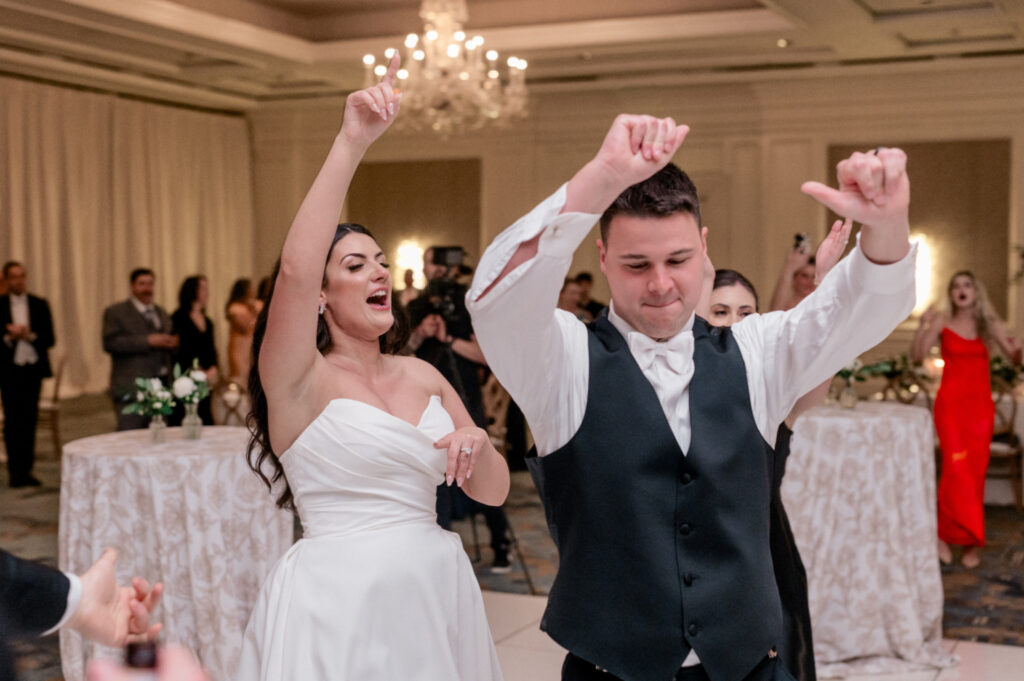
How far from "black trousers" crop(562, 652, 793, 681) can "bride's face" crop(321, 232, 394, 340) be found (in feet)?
3.33

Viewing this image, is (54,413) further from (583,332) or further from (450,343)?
(583,332)

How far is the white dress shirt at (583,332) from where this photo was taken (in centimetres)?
129

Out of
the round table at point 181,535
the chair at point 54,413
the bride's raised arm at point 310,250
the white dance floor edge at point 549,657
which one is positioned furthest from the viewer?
the chair at point 54,413

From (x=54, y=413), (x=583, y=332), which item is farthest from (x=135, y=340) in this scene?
(x=583, y=332)

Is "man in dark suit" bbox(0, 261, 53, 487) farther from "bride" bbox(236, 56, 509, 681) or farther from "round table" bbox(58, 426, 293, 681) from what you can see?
"bride" bbox(236, 56, 509, 681)

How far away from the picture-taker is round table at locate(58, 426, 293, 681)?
3828 mm

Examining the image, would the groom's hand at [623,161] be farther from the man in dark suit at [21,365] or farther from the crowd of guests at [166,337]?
the man in dark suit at [21,365]

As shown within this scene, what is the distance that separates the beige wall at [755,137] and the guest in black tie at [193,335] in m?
4.58

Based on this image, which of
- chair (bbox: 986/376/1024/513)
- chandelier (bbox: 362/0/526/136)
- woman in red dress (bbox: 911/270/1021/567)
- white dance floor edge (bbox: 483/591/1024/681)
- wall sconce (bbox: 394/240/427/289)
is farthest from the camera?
wall sconce (bbox: 394/240/427/289)

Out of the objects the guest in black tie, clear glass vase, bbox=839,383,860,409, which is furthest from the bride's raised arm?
the guest in black tie

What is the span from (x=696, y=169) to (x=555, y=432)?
10.0m

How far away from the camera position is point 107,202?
11742 mm

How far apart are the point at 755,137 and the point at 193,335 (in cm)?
596

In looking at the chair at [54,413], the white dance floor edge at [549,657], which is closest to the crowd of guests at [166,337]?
the chair at [54,413]
